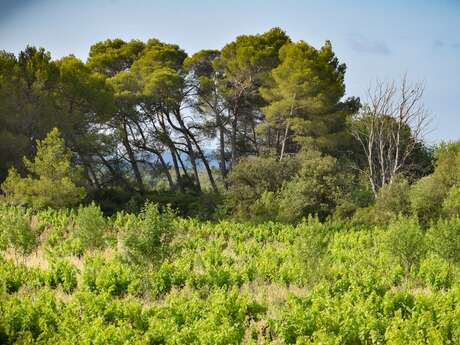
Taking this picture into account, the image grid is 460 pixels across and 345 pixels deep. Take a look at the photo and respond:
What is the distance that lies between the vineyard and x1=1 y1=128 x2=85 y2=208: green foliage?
4.15m

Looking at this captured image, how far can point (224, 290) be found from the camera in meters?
12.1

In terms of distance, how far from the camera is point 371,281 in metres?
13.7

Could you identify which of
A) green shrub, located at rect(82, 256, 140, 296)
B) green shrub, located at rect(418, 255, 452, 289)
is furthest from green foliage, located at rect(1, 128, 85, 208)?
green shrub, located at rect(418, 255, 452, 289)

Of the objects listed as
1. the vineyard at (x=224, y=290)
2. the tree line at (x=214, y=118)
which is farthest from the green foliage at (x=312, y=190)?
the vineyard at (x=224, y=290)

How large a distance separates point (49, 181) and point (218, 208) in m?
10.4

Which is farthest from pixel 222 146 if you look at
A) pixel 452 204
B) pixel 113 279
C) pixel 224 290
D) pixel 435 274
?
pixel 224 290

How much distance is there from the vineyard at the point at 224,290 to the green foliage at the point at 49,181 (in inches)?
164

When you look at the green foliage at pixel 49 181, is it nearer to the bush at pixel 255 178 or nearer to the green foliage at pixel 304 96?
the bush at pixel 255 178

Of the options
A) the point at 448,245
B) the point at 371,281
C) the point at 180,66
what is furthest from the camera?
the point at 180,66

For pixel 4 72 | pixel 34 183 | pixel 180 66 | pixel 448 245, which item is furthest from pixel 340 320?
pixel 180 66

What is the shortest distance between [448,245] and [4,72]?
25.7 meters

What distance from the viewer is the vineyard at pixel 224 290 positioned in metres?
9.30

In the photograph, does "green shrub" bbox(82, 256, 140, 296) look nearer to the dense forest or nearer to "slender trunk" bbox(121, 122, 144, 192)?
the dense forest

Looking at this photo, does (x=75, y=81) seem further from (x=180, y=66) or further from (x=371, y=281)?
(x=371, y=281)
